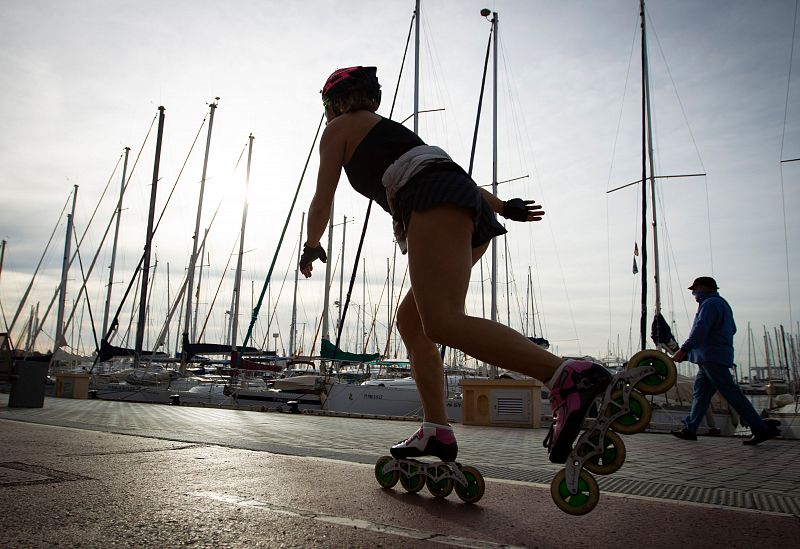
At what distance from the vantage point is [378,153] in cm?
233

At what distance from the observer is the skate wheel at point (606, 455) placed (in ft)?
5.35

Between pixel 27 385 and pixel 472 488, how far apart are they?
823 centimetres

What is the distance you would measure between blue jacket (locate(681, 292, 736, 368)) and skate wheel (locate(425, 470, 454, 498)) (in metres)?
4.50

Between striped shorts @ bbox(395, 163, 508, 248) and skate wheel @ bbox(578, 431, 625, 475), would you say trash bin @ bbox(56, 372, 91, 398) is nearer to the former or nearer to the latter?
striped shorts @ bbox(395, 163, 508, 248)

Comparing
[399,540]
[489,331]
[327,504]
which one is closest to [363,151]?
[489,331]

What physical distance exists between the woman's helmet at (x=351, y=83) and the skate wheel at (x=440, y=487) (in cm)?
Result: 162

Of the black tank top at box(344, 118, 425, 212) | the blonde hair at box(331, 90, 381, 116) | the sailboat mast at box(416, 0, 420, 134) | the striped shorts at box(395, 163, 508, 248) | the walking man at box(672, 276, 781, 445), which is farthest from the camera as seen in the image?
the sailboat mast at box(416, 0, 420, 134)

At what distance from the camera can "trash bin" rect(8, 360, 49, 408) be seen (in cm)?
801

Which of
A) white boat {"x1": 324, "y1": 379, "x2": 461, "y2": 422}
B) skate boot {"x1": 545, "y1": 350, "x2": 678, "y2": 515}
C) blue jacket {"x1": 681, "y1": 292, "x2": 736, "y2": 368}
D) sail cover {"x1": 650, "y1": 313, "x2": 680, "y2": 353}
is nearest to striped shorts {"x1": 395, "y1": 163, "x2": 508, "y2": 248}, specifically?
skate boot {"x1": 545, "y1": 350, "x2": 678, "y2": 515}

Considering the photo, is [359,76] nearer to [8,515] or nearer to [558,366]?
[558,366]

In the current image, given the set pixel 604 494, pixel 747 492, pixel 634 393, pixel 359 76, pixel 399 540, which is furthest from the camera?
pixel 359 76

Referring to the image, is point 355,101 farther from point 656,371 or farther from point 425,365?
point 656,371

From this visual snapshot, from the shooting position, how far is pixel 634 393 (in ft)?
5.44

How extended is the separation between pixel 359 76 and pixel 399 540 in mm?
1911
